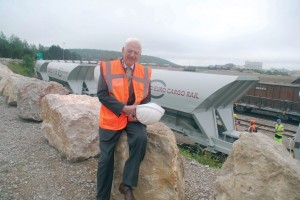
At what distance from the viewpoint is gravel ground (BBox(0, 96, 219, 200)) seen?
3.94m

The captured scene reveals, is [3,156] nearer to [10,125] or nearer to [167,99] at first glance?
[10,125]

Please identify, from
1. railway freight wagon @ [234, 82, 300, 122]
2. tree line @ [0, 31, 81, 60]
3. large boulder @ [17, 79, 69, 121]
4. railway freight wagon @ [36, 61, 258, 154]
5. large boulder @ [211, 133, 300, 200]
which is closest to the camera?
large boulder @ [211, 133, 300, 200]

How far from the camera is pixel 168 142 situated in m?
3.64

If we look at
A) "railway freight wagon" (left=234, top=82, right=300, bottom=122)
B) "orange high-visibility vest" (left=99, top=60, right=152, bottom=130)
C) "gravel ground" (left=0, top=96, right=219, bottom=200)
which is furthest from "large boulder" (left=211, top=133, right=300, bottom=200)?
"railway freight wagon" (left=234, top=82, right=300, bottom=122)

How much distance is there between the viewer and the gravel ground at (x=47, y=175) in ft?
12.9

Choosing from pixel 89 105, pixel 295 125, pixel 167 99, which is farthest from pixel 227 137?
pixel 295 125

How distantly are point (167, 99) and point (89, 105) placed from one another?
15.1 feet

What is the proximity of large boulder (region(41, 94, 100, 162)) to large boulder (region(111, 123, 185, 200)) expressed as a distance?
4.54 feet

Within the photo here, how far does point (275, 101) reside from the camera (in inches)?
706

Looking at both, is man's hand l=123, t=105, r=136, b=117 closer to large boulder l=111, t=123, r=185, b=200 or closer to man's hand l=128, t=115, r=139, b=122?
man's hand l=128, t=115, r=139, b=122

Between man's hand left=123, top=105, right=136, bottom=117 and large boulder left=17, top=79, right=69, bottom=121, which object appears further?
large boulder left=17, top=79, right=69, bottom=121

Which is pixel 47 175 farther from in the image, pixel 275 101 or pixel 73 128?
pixel 275 101

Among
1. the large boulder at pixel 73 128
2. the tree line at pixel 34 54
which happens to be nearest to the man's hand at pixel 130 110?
the large boulder at pixel 73 128

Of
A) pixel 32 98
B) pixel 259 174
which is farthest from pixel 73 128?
pixel 32 98
